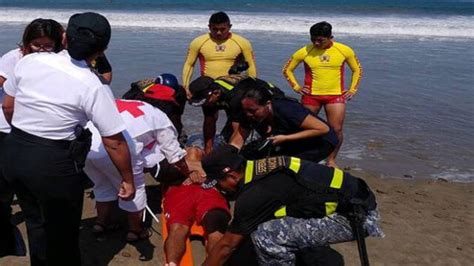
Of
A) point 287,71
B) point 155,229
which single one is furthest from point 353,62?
point 155,229

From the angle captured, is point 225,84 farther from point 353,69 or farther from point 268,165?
point 268,165

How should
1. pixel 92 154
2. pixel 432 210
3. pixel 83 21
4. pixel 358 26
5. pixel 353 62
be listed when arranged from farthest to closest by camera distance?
1. pixel 358 26
2. pixel 353 62
3. pixel 432 210
4. pixel 92 154
5. pixel 83 21

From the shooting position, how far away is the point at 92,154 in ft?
13.2

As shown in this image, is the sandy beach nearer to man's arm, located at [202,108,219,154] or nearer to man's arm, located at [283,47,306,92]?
man's arm, located at [202,108,219,154]

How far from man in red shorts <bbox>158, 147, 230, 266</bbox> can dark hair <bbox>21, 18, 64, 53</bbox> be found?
1341 millimetres

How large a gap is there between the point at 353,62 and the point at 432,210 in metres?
1.92

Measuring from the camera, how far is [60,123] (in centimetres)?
295

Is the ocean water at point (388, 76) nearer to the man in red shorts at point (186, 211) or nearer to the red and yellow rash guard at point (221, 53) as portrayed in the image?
the red and yellow rash guard at point (221, 53)

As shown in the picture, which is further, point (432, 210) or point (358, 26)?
point (358, 26)

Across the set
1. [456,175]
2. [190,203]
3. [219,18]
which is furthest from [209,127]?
[456,175]

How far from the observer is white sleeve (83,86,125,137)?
9.48 feet

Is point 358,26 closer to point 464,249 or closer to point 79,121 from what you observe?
point 464,249

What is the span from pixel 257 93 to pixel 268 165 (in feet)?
1.89

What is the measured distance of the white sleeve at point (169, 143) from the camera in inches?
166
